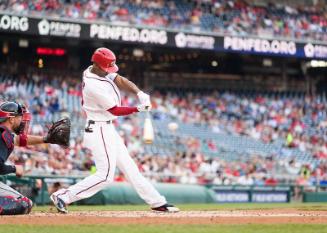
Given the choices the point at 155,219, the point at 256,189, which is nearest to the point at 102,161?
the point at 155,219

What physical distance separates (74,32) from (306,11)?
11.9 m

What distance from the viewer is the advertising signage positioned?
24609 millimetres

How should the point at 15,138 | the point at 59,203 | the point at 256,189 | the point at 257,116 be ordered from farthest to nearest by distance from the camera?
the point at 257,116, the point at 256,189, the point at 59,203, the point at 15,138

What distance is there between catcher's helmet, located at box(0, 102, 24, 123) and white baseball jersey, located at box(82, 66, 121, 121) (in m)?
0.78

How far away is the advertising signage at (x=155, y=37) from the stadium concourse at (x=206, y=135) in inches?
71.5

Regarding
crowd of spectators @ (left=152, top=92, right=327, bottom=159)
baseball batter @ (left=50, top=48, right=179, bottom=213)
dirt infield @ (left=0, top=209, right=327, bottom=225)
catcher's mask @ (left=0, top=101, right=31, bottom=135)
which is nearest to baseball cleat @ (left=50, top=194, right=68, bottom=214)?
baseball batter @ (left=50, top=48, right=179, bottom=213)

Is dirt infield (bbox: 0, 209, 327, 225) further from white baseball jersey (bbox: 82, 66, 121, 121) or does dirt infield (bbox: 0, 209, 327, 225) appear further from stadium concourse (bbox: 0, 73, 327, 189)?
stadium concourse (bbox: 0, 73, 327, 189)

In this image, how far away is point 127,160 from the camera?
29.8ft

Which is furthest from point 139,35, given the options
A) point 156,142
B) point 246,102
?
point 246,102

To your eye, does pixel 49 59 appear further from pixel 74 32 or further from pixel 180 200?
pixel 180 200

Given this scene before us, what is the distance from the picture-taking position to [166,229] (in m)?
7.19

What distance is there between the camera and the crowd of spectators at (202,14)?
25.7 metres

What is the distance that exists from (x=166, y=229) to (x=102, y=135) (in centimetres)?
205

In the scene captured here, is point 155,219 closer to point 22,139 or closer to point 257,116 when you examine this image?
point 22,139
